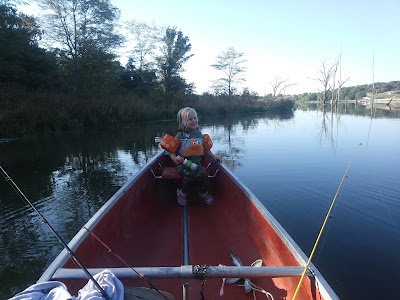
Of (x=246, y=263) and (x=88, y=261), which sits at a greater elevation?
(x=88, y=261)

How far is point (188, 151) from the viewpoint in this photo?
379 centimetres

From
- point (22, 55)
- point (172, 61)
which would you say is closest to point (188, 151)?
point (22, 55)

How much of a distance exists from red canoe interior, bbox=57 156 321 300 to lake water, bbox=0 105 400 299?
953mm

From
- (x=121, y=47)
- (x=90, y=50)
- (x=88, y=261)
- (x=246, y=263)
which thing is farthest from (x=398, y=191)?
(x=121, y=47)

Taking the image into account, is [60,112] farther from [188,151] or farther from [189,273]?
[189,273]

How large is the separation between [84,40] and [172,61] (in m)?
12.1

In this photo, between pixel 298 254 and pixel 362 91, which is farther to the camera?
pixel 362 91

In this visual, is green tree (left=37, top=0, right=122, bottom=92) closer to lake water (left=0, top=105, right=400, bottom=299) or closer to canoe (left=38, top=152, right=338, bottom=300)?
lake water (left=0, top=105, right=400, bottom=299)

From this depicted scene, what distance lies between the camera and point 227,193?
3.79 m

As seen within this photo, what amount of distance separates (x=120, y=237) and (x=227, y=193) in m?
1.57

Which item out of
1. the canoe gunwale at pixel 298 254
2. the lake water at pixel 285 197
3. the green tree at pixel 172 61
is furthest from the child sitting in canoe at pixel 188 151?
the green tree at pixel 172 61

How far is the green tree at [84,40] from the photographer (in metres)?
21.7

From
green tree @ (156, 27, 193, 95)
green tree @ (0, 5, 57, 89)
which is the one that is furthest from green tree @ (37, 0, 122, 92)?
green tree @ (156, 27, 193, 95)

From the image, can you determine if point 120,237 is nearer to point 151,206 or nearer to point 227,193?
point 151,206
